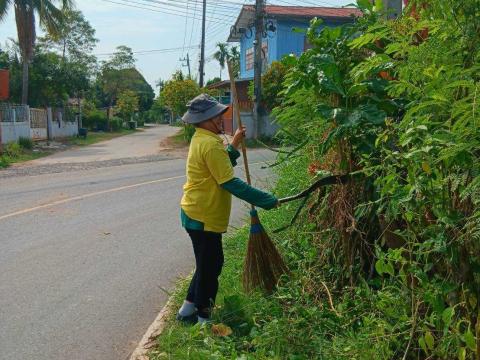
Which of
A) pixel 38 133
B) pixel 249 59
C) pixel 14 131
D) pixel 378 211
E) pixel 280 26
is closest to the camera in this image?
pixel 378 211

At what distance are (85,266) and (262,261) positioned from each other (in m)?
2.85

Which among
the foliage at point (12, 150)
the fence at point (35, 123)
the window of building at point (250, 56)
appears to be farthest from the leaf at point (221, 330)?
the window of building at point (250, 56)

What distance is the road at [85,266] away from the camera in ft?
14.9

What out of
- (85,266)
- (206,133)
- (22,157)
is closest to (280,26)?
(22,157)

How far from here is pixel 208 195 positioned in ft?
13.6

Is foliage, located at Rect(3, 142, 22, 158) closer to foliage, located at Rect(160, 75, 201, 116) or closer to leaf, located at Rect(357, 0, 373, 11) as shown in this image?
foliage, located at Rect(160, 75, 201, 116)

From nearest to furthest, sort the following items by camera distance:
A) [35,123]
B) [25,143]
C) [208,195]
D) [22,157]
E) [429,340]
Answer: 1. [429,340]
2. [208,195]
3. [22,157]
4. [25,143]
5. [35,123]

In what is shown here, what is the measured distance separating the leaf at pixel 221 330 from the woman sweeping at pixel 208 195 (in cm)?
22

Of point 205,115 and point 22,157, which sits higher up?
point 205,115

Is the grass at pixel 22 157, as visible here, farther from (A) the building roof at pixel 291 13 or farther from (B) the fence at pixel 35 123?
(A) the building roof at pixel 291 13

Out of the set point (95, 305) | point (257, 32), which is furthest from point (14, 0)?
point (95, 305)

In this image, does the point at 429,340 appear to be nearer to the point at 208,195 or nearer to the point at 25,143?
the point at 208,195

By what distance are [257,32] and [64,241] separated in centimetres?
2009

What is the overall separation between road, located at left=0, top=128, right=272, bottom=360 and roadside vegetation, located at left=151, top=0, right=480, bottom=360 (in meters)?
0.61
